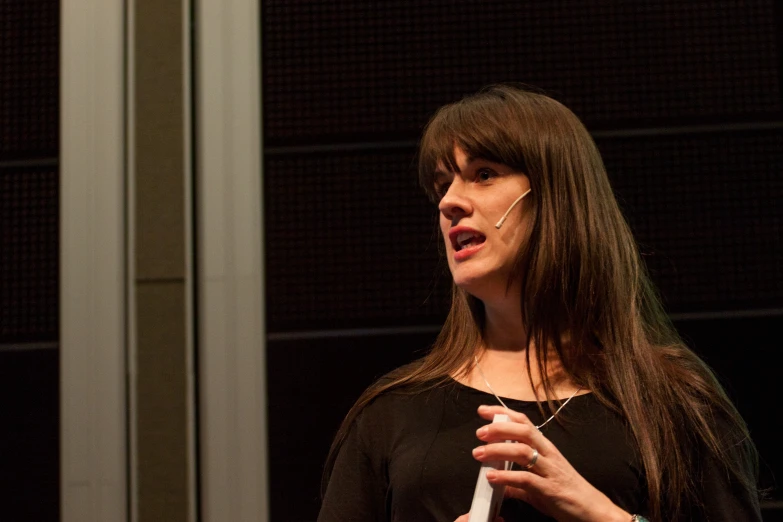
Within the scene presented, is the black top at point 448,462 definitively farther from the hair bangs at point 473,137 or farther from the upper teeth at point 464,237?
the hair bangs at point 473,137

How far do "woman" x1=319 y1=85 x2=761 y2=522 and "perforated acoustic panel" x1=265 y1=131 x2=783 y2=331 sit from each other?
38 centimetres

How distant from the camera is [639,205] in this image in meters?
1.87

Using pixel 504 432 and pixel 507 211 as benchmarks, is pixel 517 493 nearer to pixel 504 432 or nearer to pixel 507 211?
pixel 504 432

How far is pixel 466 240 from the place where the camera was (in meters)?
1.44

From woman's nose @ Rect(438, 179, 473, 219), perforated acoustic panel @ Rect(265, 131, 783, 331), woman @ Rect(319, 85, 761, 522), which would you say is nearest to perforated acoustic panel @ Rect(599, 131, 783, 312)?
perforated acoustic panel @ Rect(265, 131, 783, 331)

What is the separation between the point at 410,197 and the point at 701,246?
650mm

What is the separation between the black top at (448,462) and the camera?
4.16 feet
